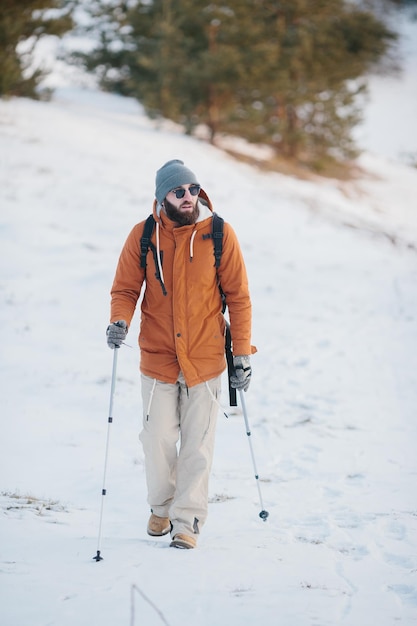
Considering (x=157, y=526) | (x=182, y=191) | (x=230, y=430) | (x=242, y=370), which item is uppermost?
(x=182, y=191)

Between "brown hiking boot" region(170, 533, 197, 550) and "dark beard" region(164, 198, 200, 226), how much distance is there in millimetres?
2090

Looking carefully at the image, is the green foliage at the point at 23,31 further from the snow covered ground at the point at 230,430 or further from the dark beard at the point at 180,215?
the dark beard at the point at 180,215

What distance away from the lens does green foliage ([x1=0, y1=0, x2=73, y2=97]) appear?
1719 centimetres

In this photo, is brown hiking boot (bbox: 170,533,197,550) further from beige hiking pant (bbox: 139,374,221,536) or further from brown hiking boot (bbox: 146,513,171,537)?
brown hiking boot (bbox: 146,513,171,537)

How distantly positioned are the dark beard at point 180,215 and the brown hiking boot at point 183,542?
2.09 m

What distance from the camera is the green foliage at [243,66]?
23172mm

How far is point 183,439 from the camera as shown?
431cm

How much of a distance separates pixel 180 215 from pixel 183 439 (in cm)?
154

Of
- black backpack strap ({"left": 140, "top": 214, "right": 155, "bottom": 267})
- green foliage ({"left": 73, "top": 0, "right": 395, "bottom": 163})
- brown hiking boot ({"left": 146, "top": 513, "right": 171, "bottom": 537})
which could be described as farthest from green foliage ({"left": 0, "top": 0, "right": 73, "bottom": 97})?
brown hiking boot ({"left": 146, "top": 513, "right": 171, "bottom": 537})

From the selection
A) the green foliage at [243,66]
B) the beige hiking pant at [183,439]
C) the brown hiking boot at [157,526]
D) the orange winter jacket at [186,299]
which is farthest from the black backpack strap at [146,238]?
the green foliage at [243,66]

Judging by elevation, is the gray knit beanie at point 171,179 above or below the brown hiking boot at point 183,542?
above

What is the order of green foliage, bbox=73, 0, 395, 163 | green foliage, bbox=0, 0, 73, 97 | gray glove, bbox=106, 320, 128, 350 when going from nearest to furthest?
gray glove, bbox=106, 320, 128, 350
green foliage, bbox=0, 0, 73, 97
green foliage, bbox=73, 0, 395, 163

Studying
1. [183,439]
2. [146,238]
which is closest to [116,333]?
[146,238]

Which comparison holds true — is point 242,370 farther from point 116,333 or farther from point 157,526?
point 157,526
